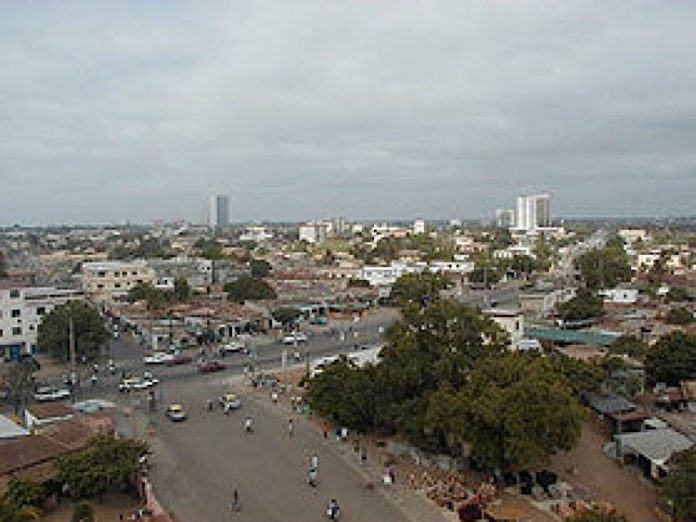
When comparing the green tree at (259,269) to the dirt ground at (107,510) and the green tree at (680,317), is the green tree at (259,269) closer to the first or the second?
the green tree at (680,317)

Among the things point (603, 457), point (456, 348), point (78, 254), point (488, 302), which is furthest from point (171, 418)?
point (78, 254)

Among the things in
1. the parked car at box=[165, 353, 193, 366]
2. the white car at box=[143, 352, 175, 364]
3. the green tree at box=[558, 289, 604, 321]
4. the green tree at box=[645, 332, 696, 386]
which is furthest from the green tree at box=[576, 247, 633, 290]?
the white car at box=[143, 352, 175, 364]

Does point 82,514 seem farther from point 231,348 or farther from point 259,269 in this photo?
point 259,269

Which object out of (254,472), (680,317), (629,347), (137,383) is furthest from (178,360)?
(680,317)

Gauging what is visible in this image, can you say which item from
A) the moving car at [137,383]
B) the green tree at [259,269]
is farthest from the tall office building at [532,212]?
the moving car at [137,383]

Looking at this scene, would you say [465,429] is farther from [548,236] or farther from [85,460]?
[548,236]

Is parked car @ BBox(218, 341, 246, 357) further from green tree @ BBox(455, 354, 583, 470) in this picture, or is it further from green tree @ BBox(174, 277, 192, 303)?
green tree @ BBox(455, 354, 583, 470)
